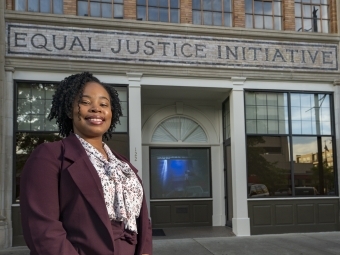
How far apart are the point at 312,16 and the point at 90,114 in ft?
36.4

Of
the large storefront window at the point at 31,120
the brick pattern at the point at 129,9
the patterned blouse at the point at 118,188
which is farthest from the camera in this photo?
the brick pattern at the point at 129,9

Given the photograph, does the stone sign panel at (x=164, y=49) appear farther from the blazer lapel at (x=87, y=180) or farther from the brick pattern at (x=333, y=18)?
the blazer lapel at (x=87, y=180)

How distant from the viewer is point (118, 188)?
2.38 metres

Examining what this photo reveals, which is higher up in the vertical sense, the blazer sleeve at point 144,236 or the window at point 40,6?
the window at point 40,6

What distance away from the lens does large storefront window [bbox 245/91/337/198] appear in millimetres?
11578

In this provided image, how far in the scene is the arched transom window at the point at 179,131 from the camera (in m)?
12.8

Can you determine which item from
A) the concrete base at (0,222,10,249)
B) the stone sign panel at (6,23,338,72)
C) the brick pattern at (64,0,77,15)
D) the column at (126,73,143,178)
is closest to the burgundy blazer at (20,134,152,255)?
the concrete base at (0,222,10,249)

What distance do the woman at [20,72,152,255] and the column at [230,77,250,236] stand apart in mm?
8886

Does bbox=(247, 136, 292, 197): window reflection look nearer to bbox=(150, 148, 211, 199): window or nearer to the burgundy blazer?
bbox=(150, 148, 211, 199): window

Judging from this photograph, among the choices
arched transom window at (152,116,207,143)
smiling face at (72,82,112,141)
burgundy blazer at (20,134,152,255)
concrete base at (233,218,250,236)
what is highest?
arched transom window at (152,116,207,143)

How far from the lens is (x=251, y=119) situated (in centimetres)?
1165

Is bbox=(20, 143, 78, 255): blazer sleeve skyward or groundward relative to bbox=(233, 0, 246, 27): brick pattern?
groundward

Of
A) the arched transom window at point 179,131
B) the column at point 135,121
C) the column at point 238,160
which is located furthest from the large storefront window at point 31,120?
the column at point 238,160

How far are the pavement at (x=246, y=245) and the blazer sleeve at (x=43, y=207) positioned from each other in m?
7.40
